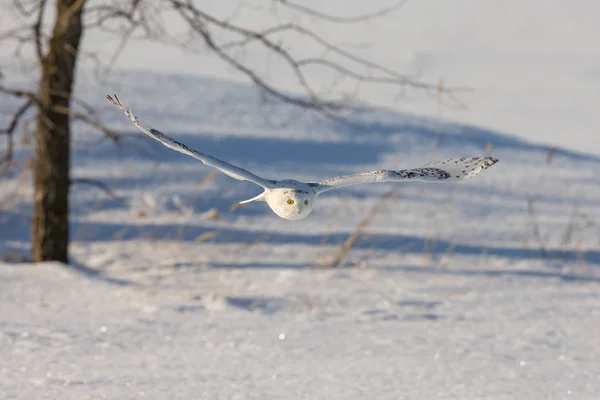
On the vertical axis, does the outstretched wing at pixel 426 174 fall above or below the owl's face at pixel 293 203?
above

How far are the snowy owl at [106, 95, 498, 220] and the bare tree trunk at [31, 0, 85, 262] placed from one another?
3434mm

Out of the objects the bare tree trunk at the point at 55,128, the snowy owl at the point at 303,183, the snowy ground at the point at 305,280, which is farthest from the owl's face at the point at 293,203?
the bare tree trunk at the point at 55,128

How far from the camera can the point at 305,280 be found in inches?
176

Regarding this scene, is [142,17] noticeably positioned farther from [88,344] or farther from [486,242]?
[486,242]

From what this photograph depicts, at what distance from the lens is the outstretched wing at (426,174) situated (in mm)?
1293

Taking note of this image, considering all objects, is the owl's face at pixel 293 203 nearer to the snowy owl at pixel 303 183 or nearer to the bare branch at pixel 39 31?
the snowy owl at pixel 303 183

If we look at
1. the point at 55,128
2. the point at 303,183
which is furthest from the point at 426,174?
the point at 55,128

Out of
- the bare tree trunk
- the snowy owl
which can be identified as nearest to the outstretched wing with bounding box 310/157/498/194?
the snowy owl

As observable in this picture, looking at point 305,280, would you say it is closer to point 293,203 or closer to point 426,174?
point 426,174

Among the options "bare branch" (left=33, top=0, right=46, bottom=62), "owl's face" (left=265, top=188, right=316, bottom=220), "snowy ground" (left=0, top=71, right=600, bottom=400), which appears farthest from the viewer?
"bare branch" (left=33, top=0, right=46, bottom=62)

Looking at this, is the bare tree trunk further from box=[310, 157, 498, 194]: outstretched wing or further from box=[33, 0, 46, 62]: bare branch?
box=[310, 157, 498, 194]: outstretched wing

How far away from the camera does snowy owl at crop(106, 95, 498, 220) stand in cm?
121

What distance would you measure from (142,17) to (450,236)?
2.67 m

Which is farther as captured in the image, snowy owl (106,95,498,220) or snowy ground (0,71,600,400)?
snowy ground (0,71,600,400)
